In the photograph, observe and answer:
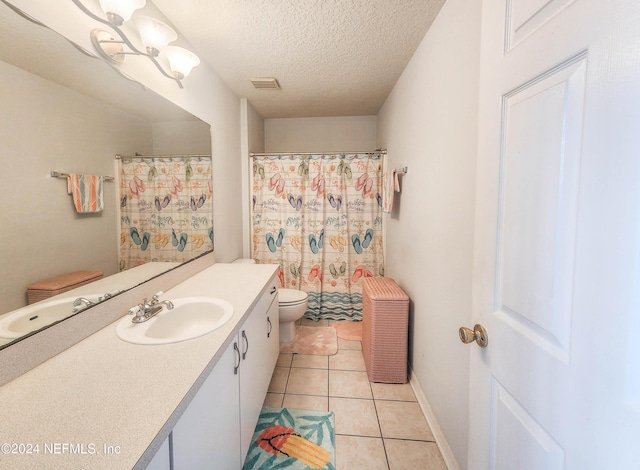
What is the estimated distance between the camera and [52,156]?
34.3 inches

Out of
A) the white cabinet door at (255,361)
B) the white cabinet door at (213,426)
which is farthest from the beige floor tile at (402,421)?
the white cabinet door at (213,426)

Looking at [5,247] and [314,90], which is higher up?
[314,90]

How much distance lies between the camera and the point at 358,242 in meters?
2.79

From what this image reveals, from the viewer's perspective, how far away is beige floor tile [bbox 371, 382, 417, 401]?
1777 millimetres

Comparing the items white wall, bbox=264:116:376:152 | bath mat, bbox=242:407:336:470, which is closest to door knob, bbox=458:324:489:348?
bath mat, bbox=242:407:336:470

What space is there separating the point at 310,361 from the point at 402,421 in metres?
0.81

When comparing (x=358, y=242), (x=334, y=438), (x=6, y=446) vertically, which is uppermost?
(x=358, y=242)

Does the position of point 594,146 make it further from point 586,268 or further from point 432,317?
point 432,317

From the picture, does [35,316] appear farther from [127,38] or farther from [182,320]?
[127,38]

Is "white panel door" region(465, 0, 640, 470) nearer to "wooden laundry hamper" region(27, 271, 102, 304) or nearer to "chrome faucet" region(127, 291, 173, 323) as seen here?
"chrome faucet" region(127, 291, 173, 323)

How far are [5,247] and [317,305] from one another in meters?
2.37

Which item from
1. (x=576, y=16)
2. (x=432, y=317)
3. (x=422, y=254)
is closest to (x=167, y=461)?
(x=576, y=16)

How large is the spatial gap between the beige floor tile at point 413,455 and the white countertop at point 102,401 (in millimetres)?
1111

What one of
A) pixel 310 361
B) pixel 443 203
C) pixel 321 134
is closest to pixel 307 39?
pixel 443 203
